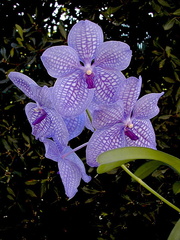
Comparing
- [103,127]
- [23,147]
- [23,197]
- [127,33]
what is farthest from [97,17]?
[103,127]

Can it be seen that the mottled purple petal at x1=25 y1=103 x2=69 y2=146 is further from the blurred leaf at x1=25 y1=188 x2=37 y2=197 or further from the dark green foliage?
the blurred leaf at x1=25 y1=188 x2=37 y2=197

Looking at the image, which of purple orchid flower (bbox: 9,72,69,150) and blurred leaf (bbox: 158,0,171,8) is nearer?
purple orchid flower (bbox: 9,72,69,150)

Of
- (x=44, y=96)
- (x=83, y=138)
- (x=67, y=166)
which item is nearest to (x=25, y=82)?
(x=44, y=96)

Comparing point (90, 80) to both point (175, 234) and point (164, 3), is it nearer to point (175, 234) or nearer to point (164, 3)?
point (175, 234)

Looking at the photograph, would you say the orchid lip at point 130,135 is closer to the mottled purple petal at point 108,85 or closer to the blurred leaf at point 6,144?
the mottled purple petal at point 108,85

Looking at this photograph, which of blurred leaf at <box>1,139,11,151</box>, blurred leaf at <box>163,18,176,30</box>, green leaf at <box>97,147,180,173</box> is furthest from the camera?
blurred leaf at <box>1,139,11,151</box>

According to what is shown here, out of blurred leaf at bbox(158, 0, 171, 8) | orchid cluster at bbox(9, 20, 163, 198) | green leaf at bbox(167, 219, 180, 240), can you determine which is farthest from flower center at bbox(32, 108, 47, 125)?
blurred leaf at bbox(158, 0, 171, 8)
